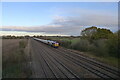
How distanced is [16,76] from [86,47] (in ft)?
63.7

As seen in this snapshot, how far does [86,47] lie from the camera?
86.5ft

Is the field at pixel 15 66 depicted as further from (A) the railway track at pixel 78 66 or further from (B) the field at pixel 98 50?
(B) the field at pixel 98 50

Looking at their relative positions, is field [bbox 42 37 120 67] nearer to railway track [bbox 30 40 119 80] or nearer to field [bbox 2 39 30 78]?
railway track [bbox 30 40 119 80]

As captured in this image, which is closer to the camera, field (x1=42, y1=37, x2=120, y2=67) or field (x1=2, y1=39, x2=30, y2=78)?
field (x1=2, y1=39, x2=30, y2=78)

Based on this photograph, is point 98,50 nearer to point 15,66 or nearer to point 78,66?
point 78,66

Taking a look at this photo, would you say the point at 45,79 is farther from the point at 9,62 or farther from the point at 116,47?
the point at 116,47

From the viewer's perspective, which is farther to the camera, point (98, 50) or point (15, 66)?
point (98, 50)

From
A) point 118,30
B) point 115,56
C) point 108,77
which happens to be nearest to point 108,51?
point 115,56

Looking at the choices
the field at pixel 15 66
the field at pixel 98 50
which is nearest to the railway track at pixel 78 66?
the field at pixel 98 50

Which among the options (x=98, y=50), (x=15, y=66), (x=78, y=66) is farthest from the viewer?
(x=98, y=50)

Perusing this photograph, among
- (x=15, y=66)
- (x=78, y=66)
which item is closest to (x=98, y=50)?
(x=78, y=66)

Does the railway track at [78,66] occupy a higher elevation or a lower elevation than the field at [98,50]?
lower

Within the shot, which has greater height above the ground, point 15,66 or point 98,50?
point 98,50

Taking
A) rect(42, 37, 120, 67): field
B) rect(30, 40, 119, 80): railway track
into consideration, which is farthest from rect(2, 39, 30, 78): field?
rect(42, 37, 120, 67): field
